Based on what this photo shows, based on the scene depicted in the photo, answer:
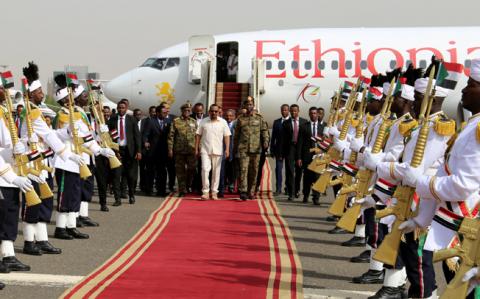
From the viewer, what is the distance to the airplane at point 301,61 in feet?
87.6

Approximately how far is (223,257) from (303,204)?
670cm

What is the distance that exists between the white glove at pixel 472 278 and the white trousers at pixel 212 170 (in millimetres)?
12432

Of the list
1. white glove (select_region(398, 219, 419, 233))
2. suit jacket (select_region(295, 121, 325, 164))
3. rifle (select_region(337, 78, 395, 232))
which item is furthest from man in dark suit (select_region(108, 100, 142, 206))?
white glove (select_region(398, 219, 419, 233))

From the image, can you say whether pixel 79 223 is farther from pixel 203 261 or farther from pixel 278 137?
pixel 278 137

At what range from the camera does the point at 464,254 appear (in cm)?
511

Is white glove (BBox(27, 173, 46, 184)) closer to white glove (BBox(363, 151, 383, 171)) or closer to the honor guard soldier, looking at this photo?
the honor guard soldier

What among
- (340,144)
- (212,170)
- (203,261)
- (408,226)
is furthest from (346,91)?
(408,226)

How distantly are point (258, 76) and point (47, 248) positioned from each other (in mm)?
16400

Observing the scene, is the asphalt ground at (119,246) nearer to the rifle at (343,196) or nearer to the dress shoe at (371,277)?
the dress shoe at (371,277)

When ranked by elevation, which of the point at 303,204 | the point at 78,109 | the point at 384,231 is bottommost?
the point at 303,204

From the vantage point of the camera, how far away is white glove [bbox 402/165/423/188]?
6.24 metres

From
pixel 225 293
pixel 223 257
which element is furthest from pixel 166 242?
pixel 225 293

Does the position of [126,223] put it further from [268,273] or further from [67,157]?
[268,273]

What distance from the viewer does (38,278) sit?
8.88m
